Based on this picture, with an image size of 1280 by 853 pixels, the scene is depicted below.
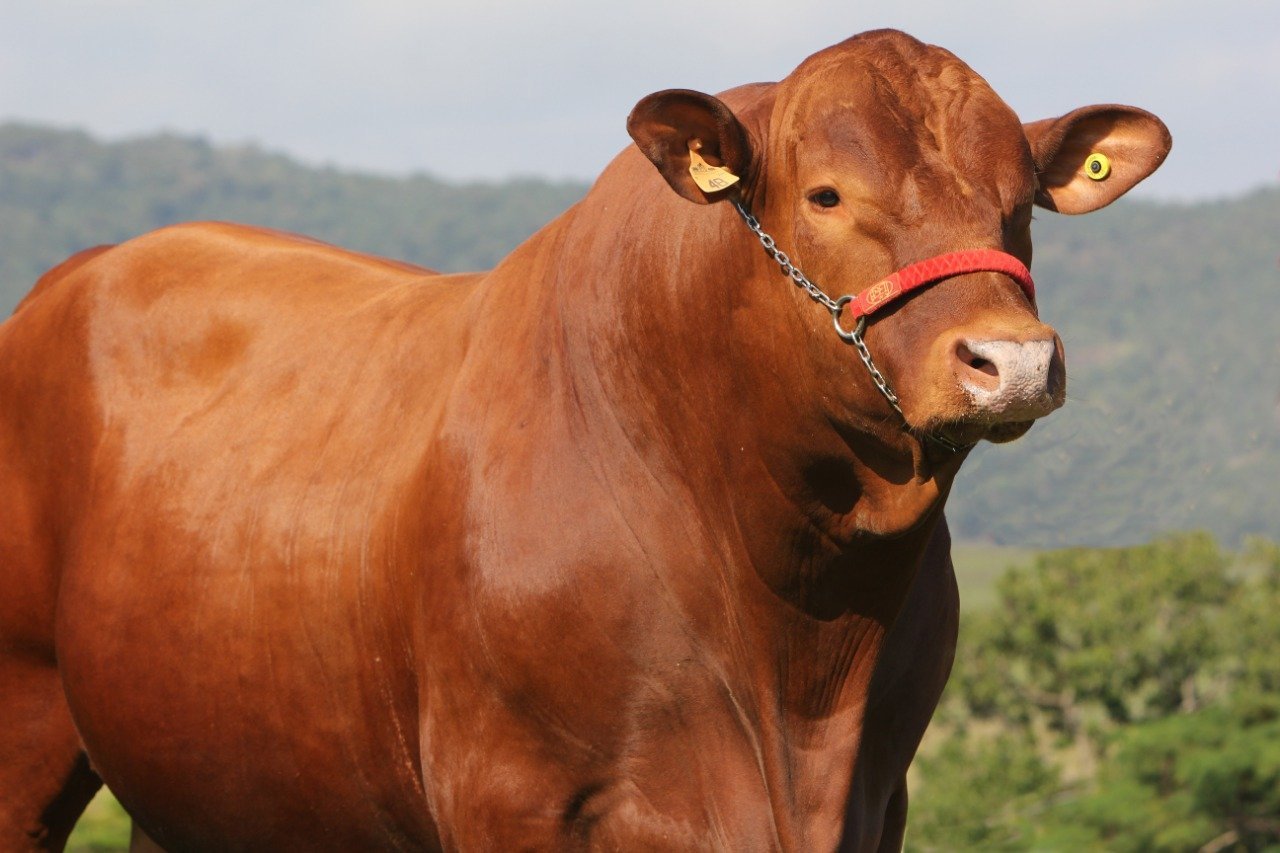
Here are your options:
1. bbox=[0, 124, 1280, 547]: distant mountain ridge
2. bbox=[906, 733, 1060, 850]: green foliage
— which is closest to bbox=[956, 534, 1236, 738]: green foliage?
bbox=[906, 733, 1060, 850]: green foliage

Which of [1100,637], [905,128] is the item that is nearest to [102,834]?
[1100,637]

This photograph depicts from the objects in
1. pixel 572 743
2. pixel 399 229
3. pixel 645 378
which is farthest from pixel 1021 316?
pixel 399 229

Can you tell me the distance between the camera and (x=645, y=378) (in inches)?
173

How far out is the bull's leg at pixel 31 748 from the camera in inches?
235

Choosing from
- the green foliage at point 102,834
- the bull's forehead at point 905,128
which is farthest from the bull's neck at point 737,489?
the green foliage at point 102,834

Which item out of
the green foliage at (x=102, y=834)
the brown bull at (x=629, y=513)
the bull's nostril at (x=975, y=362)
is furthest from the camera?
the green foliage at (x=102, y=834)

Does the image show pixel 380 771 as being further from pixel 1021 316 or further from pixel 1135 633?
pixel 1135 633

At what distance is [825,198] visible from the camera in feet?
12.9

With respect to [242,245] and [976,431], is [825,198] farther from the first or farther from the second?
[242,245]

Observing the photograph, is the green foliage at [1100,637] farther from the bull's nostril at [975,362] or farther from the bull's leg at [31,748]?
the bull's nostril at [975,362]

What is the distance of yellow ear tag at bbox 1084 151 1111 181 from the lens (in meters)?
4.46

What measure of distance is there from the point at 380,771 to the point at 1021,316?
2169mm

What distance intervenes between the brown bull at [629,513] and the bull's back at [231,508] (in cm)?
1

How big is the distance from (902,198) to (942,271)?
20cm
